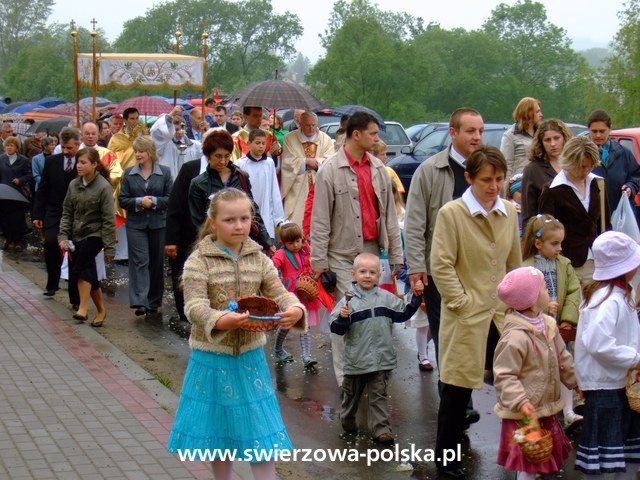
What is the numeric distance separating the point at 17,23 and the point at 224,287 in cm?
12740

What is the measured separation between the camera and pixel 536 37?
93.1m

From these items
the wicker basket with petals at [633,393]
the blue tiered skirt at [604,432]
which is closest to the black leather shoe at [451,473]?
the blue tiered skirt at [604,432]

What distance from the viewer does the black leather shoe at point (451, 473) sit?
624cm

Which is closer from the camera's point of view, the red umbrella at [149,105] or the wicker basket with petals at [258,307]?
the wicker basket with petals at [258,307]

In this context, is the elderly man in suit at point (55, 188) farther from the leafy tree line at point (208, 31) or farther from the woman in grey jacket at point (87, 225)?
the leafy tree line at point (208, 31)

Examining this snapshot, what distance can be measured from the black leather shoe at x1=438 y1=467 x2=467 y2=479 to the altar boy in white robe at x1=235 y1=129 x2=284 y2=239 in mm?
4252

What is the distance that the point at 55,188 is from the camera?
1163 cm

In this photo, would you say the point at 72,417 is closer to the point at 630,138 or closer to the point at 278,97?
the point at 278,97

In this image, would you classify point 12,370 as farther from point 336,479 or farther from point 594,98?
point 594,98

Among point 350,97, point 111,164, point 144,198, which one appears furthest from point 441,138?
point 350,97

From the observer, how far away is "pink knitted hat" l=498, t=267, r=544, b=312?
216 inches

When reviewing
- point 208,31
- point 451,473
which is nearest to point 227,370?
point 451,473

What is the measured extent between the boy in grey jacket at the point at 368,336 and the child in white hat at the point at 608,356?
162cm

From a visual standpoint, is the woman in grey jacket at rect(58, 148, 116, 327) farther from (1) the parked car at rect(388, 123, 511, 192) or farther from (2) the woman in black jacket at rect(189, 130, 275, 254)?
(1) the parked car at rect(388, 123, 511, 192)
